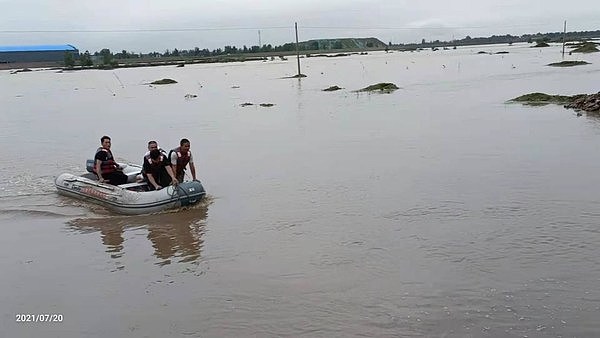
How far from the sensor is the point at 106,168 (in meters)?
12.1

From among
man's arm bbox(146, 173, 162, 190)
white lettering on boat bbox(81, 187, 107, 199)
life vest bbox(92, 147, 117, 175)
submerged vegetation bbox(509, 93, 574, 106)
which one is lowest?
submerged vegetation bbox(509, 93, 574, 106)

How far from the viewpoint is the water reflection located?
360 inches

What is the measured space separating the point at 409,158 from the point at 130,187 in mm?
7545

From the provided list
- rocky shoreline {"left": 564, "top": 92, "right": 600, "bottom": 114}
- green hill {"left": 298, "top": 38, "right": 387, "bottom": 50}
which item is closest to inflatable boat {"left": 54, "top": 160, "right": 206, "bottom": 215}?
rocky shoreline {"left": 564, "top": 92, "right": 600, "bottom": 114}

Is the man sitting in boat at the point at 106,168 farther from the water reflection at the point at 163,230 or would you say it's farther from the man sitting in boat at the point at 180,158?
the man sitting in boat at the point at 180,158

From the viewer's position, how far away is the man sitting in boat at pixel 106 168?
11.9 metres

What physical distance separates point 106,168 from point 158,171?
4.21 ft

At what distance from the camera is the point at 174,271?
8.27 meters

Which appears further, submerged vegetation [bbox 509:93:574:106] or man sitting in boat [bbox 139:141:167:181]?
submerged vegetation [bbox 509:93:574:106]

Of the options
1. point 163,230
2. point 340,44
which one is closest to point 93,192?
point 163,230

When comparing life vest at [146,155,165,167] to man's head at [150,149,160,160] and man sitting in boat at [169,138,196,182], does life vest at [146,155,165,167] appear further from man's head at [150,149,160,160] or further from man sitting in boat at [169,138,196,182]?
man sitting in boat at [169,138,196,182]

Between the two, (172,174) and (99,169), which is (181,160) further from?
(99,169)

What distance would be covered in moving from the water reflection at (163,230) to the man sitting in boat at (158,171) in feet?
2.30

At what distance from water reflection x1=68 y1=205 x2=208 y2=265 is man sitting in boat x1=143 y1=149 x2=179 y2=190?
700mm
